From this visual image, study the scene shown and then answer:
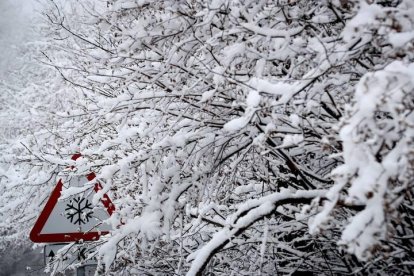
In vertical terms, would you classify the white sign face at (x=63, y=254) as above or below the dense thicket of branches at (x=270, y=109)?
below

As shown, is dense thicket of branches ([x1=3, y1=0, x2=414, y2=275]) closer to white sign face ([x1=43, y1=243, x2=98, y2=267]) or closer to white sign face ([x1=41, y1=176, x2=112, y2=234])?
white sign face ([x1=41, y1=176, x2=112, y2=234])

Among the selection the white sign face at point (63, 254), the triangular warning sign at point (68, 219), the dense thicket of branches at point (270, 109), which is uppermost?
the dense thicket of branches at point (270, 109)

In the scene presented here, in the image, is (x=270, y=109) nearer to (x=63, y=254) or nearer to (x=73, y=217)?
(x=73, y=217)

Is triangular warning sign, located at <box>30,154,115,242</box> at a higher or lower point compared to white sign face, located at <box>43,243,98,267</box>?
higher

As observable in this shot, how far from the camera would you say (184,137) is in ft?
8.39

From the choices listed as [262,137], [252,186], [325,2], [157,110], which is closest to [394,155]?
[262,137]

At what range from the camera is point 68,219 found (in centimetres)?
332

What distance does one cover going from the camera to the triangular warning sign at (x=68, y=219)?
10.7ft

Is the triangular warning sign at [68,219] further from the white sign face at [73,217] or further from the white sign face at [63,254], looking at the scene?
the white sign face at [63,254]

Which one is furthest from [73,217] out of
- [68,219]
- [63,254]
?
[63,254]

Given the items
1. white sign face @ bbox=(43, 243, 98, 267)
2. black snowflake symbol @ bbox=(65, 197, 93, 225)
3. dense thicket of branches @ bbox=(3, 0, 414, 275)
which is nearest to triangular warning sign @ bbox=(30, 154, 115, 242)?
black snowflake symbol @ bbox=(65, 197, 93, 225)

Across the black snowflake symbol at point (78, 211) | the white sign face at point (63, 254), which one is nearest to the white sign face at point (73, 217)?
the black snowflake symbol at point (78, 211)

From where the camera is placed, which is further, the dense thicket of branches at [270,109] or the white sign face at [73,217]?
the white sign face at [73,217]

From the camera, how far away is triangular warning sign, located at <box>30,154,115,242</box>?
3.25 m
